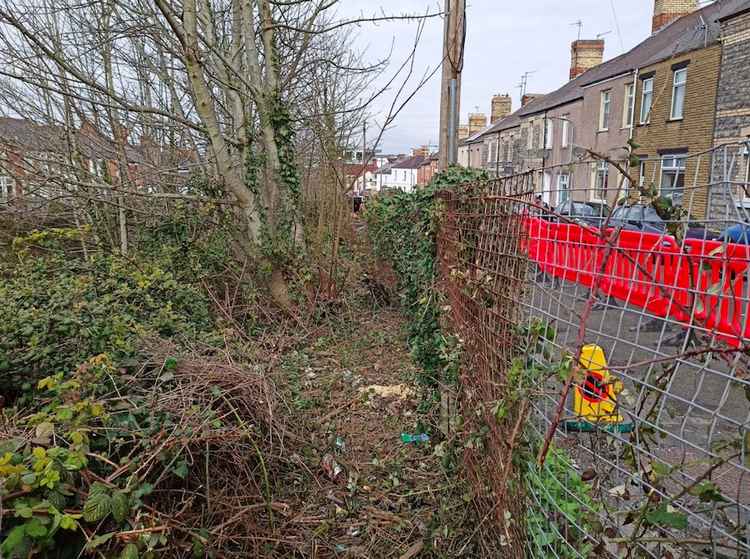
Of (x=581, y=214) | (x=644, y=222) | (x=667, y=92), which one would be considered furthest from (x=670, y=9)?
(x=644, y=222)

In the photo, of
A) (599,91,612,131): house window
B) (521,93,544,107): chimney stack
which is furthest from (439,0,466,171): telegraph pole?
(521,93,544,107): chimney stack

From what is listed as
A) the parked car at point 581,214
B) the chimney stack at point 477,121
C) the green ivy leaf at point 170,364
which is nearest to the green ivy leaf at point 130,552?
the green ivy leaf at point 170,364

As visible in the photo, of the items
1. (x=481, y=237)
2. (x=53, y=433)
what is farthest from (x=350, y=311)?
(x=53, y=433)

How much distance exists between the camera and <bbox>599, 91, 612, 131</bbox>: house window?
22522mm

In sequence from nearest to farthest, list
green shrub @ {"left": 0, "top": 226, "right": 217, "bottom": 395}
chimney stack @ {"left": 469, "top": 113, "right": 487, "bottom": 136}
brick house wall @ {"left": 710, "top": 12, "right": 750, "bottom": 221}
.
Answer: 1. green shrub @ {"left": 0, "top": 226, "right": 217, "bottom": 395}
2. brick house wall @ {"left": 710, "top": 12, "right": 750, "bottom": 221}
3. chimney stack @ {"left": 469, "top": 113, "right": 487, "bottom": 136}

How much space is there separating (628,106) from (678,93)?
2.65 metres

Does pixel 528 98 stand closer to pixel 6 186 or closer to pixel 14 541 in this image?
pixel 6 186

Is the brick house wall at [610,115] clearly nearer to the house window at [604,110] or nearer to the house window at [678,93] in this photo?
the house window at [604,110]

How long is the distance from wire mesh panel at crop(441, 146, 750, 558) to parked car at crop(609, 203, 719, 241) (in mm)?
11

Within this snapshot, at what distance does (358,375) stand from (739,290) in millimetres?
4901

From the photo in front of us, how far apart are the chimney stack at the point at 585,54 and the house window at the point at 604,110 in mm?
7386

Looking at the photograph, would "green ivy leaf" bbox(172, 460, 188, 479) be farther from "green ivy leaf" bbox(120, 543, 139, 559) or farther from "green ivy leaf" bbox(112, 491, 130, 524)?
"green ivy leaf" bbox(120, 543, 139, 559)

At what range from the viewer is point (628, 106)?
20.8 metres

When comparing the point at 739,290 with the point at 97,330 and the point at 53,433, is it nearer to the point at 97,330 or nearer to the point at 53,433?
the point at 53,433
